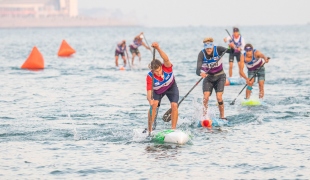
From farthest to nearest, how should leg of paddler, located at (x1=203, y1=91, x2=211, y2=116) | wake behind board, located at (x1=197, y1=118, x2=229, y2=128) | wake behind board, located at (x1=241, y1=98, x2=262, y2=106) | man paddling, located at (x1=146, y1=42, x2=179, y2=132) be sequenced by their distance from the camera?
wake behind board, located at (x1=241, y1=98, x2=262, y2=106), leg of paddler, located at (x1=203, y1=91, x2=211, y2=116), wake behind board, located at (x1=197, y1=118, x2=229, y2=128), man paddling, located at (x1=146, y1=42, x2=179, y2=132)

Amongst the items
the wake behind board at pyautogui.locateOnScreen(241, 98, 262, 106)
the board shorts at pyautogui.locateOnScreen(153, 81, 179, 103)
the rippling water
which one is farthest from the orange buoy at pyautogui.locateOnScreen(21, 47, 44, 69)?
the board shorts at pyautogui.locateOnScreen(153, 81, 179, 103)

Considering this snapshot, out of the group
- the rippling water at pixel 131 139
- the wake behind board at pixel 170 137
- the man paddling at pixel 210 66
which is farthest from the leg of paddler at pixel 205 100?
the wake behind board at pixel 170 137

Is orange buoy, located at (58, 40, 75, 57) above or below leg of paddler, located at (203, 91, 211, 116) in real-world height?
above

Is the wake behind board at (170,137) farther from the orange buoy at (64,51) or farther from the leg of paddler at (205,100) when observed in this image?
the orange buoy at (64,51)

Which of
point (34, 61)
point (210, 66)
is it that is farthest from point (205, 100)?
point (34, 61)

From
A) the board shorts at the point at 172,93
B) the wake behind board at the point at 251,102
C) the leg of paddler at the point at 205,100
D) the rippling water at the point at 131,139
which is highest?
the board shorts at the point at 172,93

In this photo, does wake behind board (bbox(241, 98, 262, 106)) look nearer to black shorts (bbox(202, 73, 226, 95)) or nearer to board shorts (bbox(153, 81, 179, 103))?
black shorts (bbox(202, 73, 226, 95))

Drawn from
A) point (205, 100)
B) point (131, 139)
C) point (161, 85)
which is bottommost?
point (131, 139)

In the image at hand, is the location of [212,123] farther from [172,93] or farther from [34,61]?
[34,61]

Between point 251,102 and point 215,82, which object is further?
point 251,102

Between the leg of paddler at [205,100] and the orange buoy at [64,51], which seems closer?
the leg of paddler at [205,100]

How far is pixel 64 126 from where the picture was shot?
15.8m

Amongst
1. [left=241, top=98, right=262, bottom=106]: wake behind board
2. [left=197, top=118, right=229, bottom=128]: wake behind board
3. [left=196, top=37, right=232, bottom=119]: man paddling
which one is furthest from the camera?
[left=241, top=98, right=262, bottom=106]: wake behind board

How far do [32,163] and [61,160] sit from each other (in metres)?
0.50
